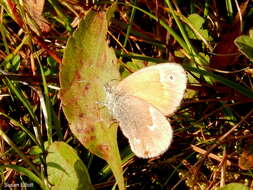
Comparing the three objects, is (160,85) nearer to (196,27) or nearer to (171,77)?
(171,77)

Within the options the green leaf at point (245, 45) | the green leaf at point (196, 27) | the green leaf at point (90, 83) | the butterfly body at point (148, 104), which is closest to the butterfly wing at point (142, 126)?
the butterfly body at point (148, 104)

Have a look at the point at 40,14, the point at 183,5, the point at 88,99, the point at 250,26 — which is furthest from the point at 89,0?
the point at 250,26

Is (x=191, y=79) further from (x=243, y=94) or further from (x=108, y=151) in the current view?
(x=108, y=151)

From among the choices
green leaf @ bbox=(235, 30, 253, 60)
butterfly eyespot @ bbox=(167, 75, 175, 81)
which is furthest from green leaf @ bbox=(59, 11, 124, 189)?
green leaf @ bbox=(235, 30, 253, 60)

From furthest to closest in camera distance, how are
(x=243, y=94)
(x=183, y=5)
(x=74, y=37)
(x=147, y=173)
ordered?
(x=183, y=5), (x=147, y=173), (x=243, y=94), (x=74, y=37)

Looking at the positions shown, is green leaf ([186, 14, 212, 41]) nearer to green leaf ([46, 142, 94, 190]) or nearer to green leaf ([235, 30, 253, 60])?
green leaf ([235, 30, 253, 60])

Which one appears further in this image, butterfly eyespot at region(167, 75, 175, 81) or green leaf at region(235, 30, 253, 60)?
green leaf at region(235, 30, 253, 60)

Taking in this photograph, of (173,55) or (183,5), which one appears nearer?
(173,55)
